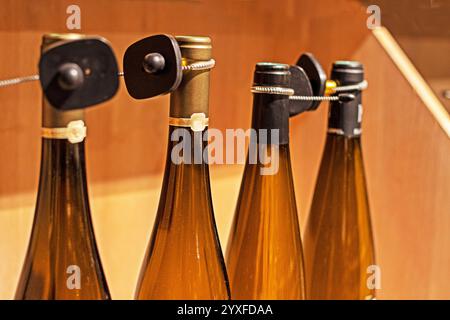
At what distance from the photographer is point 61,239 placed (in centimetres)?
39

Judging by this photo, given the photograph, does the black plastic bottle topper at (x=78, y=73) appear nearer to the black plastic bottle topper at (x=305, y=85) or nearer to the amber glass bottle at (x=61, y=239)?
the amber glass bottle at (x=61, y=239)

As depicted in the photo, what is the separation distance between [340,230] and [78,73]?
34 cm

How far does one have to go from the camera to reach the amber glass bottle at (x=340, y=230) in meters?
0.54

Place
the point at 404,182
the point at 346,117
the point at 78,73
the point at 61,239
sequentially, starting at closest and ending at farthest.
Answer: the point at 78,73 → the point at 61,239 → the point at 346,117 → the point at 404,182

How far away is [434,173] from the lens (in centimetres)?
59

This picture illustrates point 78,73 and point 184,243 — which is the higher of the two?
point 78,73

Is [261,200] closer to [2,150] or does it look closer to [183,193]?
[183,193]

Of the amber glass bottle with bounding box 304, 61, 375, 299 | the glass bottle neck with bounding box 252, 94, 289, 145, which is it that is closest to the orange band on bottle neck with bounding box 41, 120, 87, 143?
the glass bottle neck with bounding box 252, 94, 289, 145

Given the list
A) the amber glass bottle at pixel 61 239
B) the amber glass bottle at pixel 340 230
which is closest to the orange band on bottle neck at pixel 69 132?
the amber glass bottle at pixel 61 239

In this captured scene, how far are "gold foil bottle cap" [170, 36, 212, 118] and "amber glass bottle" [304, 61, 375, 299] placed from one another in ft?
0.60

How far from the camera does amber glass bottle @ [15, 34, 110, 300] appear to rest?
37 centimetres

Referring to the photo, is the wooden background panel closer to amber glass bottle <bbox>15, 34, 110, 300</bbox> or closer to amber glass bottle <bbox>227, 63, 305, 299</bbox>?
amber glass bottle <bbox>227, 63, 305, 299</bbox>

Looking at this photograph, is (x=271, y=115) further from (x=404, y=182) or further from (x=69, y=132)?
(x=404, y=182)

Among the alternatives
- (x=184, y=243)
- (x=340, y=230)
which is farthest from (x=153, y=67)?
(x=340, y=230)
